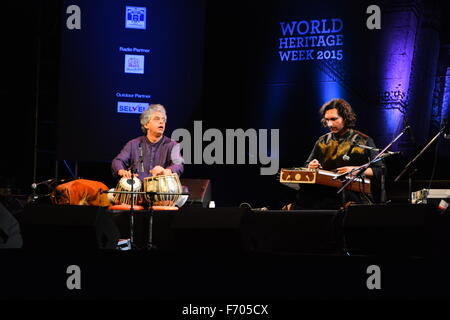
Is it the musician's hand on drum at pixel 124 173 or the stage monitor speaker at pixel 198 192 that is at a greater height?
the musician's hand on drum at pixel 124 173

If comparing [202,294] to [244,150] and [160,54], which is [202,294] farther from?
[160,54]

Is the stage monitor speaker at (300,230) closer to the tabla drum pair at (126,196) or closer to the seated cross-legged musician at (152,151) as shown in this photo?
the tabla drum pair at (126,196)

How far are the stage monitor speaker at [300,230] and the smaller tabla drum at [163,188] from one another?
61.2 inches

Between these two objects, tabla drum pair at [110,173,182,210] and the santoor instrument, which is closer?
the santoor instrument

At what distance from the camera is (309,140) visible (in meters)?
7.77

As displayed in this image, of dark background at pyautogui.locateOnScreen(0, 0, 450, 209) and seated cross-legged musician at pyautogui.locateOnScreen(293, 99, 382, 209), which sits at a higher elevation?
dark background at pyautogui.locateOnScreen(0, 0, 450, 209)

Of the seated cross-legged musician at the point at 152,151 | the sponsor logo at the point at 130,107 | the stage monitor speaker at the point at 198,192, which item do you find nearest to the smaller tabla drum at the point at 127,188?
the seated cross-legged musician at the point at 152,151

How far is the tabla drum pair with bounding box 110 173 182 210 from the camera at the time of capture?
5.82 m

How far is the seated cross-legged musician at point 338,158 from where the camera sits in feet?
17.6

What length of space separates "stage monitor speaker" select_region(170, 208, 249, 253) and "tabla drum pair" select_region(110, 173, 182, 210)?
2467mm

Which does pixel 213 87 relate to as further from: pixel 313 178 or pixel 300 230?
pixel 300 230

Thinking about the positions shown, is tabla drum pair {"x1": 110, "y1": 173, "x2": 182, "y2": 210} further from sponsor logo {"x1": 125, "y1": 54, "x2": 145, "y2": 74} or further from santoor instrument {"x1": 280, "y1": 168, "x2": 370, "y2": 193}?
sponsor logo {"x1": 125, "y1": 54, "x2": 145, "y2": 74}

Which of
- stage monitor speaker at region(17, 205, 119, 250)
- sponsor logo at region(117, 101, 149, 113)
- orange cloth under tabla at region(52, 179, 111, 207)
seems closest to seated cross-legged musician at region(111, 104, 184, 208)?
orange cloth under tabla at region(52, 179, 111, 207)

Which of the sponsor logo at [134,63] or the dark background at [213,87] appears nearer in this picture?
the dark background at [213,87]
